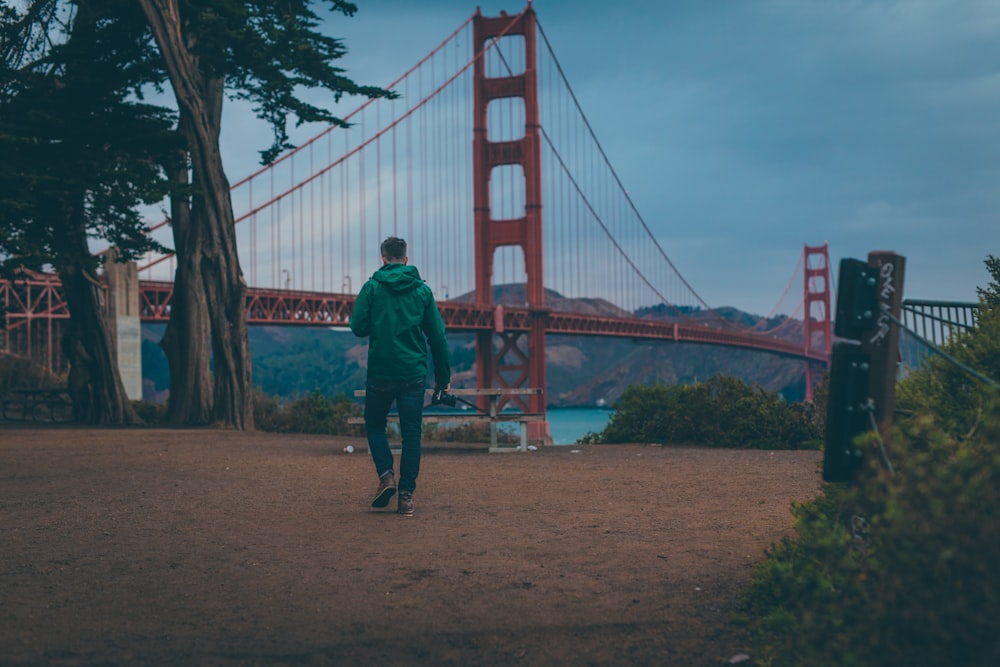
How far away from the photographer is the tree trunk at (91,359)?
1889cm

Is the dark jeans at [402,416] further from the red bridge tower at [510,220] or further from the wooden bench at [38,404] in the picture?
the red bridge tower at [510,220]

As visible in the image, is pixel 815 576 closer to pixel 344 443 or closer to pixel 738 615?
pixel 738 615

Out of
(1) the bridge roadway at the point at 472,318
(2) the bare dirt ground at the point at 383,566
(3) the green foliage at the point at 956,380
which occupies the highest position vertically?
(1) the bridge roadway at the point at 472,318

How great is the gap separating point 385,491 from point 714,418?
6.94m

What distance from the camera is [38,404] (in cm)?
2070

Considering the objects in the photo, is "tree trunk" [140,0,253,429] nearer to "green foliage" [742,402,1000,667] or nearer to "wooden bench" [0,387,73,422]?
"wooden bench" [0,387,73,422]

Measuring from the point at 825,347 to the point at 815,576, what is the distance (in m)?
61.7

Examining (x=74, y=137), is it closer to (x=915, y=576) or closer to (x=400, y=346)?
(x=400, y=346)

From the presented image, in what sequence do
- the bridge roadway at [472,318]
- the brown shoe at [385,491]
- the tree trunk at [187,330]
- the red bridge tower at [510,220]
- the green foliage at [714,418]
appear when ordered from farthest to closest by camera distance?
the red bridge tower at [510,220]
the bridge roadway at [472,318]
the tree trunk at [187,330]
the green foliage at [714,418]
the brown shoe at [385,491]

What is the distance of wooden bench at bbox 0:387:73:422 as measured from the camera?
Answer: 65.7 ft

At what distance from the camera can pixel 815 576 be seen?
294 centimetres

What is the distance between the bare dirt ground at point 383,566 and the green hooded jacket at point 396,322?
A: 3.05 ft

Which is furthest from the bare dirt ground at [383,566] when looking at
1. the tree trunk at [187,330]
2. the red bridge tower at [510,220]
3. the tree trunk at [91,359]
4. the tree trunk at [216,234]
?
the red bridge tower at [510,220]

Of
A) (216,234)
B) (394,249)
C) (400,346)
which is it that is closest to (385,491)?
(400,346)
